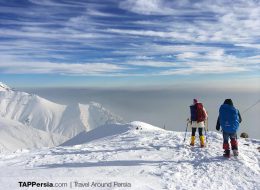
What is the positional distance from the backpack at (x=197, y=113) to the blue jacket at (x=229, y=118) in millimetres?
1935

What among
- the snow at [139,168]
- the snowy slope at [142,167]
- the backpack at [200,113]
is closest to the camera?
the snow at [139,168]

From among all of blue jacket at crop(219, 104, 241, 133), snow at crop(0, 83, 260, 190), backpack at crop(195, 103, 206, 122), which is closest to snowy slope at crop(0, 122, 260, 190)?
snow at crop(0, 83, 260, 190)

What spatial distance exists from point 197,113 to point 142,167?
5354 millimetres

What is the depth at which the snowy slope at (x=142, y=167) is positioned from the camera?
41.5 ft

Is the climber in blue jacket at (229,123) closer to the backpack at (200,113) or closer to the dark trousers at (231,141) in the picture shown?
the dark trousers at (231,141)

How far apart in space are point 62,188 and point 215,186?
17.6 feet

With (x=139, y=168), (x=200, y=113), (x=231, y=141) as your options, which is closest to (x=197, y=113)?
(x=200, y=113)

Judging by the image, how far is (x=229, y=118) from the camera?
1641cm

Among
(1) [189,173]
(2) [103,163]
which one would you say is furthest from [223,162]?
(2) [103,163]

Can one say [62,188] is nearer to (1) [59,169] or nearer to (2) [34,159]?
A: (1) [59,169]

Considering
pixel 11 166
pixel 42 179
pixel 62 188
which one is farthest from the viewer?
pixel 11 166

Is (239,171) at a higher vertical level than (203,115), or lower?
lower

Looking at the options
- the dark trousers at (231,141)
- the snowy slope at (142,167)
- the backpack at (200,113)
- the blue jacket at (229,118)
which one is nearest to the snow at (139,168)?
the snowy slope at (142,167)

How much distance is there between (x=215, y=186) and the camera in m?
12.6
